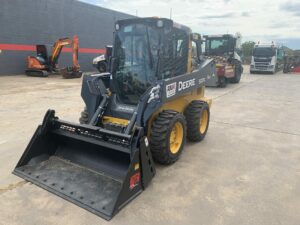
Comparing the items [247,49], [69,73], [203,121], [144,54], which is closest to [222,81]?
[203,121]

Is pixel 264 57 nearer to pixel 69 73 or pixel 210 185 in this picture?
pixel 69 73

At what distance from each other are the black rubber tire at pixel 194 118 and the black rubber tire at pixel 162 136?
36.4 inches

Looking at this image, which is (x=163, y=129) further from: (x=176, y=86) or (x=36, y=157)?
(x=36, y=157)

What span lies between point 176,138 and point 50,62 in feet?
48.4

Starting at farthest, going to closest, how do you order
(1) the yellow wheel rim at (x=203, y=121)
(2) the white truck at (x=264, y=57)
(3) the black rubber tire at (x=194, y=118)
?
(2) the white truck at (x=264, y=57)
(1) the yellow wheel rim at (x=203, y=121)
(3) the black rubber tire at (x=194, y=118)

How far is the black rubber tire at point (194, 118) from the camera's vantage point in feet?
16.8

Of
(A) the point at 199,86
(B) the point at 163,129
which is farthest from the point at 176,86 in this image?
(A) the point at 199,86

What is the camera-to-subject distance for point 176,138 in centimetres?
454

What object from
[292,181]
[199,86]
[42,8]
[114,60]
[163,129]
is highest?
[42,8]

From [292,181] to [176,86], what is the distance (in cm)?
217

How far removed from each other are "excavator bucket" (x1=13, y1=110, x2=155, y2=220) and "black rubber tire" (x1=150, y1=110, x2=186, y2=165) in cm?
44

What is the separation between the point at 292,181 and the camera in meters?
3.91

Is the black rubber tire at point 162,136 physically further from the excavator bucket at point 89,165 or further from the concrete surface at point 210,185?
the excavator bucket at point 89,165

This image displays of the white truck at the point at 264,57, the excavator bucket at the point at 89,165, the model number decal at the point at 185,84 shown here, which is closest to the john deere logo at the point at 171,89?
the model number decal at the point at 185,84
